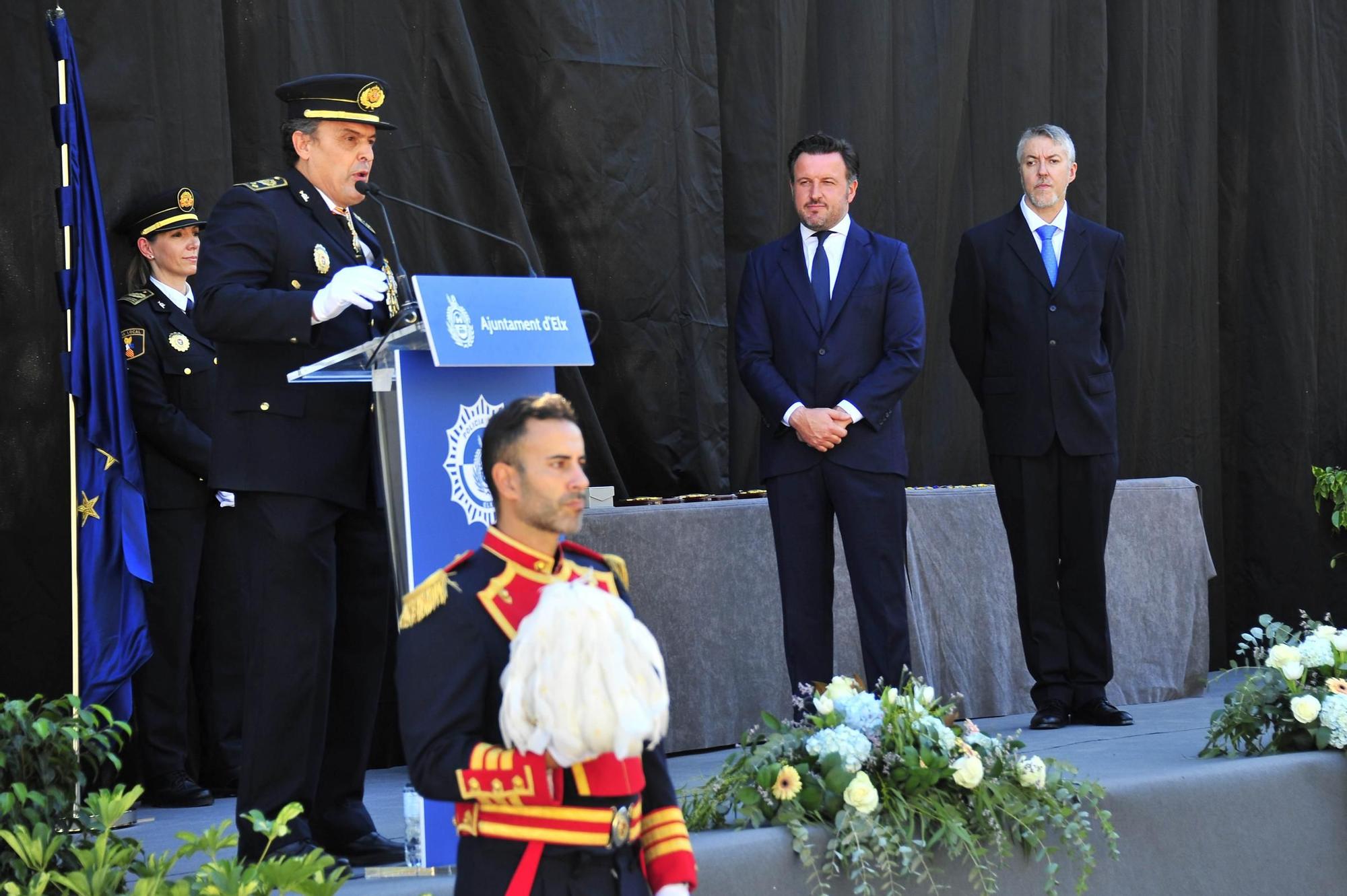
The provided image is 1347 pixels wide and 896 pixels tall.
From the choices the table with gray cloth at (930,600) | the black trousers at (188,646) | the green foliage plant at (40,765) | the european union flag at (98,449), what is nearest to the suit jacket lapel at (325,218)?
the european union flag at (98,449)

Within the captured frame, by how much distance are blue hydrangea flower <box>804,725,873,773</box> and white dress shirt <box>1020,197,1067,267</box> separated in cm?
217

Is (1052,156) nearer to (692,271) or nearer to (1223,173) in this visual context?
(692,271)

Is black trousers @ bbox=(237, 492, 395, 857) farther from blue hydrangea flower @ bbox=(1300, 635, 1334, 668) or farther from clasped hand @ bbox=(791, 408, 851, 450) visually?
blue hydrangea flower @ bbox=(1300, 635, 1334, 668)

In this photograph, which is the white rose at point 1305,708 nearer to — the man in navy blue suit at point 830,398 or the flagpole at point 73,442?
the man in navy blue suit at point 830,398

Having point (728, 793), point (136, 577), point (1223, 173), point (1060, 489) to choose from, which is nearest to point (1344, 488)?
point (1223, 173)

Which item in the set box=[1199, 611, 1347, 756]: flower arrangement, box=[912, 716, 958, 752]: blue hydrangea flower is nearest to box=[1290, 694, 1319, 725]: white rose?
box=[1199, 611, 1347, 756]: flower arrangement

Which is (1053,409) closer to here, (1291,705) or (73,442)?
(1291,705)

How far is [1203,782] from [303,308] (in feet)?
7.91

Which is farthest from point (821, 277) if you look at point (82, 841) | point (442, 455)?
point (82, 841)

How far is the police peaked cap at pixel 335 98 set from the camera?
3.25 metres

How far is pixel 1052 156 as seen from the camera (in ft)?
16.4

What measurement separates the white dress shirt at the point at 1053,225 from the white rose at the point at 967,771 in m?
2.11

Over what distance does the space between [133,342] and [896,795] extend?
238 cm

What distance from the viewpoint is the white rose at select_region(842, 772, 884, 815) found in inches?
129
